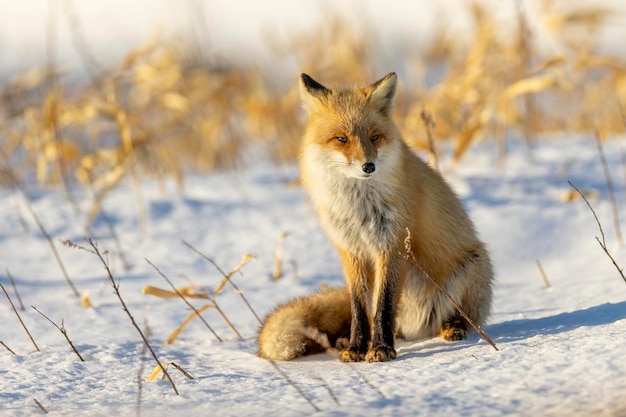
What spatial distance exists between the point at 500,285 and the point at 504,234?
0.93 m

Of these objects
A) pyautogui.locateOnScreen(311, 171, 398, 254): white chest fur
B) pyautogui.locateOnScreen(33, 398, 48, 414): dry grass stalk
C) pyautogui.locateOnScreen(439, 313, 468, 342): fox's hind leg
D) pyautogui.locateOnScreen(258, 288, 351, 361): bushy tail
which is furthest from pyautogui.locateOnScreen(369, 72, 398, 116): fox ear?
pyautogui.locateOnScreen(33, 398, 48, 414): dry grass stalk

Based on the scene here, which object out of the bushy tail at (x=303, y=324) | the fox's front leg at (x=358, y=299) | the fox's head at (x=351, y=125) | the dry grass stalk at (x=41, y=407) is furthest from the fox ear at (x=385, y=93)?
the dry grass stalk at (x=41, y=407)

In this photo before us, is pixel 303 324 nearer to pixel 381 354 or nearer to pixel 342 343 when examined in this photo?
pixel 342 343

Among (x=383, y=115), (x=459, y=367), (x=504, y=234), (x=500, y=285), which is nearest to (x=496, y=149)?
(x=504, y=234)

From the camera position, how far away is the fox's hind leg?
343 cm

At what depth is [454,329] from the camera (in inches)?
137

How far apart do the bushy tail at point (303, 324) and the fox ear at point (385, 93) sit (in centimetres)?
105

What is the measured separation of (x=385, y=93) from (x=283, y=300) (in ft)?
5.66

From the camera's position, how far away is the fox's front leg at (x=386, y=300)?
320 centimetres

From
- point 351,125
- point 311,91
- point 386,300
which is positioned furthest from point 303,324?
point 311,91

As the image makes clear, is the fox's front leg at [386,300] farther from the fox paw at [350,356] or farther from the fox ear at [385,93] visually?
the fox ear at [385,93]

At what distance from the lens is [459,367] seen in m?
2.61

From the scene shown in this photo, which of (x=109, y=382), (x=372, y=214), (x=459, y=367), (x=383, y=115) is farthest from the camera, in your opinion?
(x=383, y=115)

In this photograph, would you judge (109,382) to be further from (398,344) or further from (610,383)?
(610,383)
